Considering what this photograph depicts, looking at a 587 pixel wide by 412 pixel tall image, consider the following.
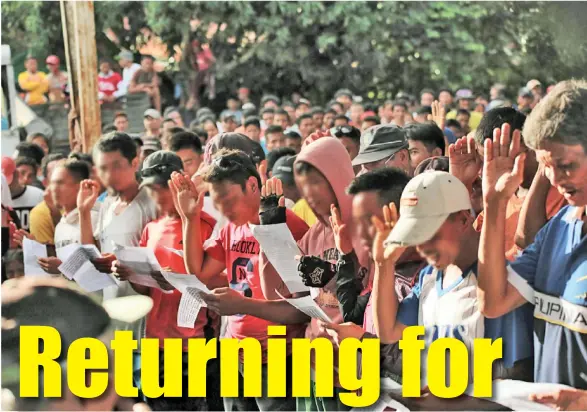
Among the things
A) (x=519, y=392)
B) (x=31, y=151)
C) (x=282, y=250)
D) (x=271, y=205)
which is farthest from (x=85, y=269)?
(x=31, y=151)

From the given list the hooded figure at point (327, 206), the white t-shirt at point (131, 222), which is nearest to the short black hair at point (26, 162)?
the white t-shirt at point (131, 222)

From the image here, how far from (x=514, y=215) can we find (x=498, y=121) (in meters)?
0.38

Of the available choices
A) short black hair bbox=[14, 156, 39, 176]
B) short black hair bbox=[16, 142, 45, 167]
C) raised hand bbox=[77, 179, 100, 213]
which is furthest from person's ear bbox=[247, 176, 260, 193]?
short black hair bbox=[16, 142, 45, 167]

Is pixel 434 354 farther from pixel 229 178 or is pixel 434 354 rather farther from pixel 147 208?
pixel 147 208

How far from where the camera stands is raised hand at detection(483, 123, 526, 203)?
348 cm

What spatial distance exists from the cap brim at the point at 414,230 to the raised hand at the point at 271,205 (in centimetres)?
114

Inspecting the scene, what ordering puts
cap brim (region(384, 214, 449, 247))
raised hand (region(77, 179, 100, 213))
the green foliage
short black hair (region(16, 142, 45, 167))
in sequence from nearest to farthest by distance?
1. cap brim (region(384, 214, 449, 247))
2. raised hand (region(77, 179, 100, 213))
3. short black hair (region(16, 142, 45, 167))
4. the green foliage

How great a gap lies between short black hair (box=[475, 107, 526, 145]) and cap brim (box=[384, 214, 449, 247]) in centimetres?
79

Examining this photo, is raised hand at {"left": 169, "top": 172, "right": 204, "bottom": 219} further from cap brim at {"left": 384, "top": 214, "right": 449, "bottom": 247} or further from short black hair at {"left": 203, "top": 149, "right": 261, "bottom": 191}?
cap brim at {"left": 384, "top": 214, "right": 449, "bottom": 247}

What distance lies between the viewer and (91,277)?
576cm

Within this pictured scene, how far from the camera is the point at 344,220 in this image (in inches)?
170

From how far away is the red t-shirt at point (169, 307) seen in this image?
565cm

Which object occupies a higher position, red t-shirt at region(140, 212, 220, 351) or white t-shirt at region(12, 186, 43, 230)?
red t-shirt at region(140, 212, 220, 351)

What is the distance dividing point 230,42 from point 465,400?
1558cm
